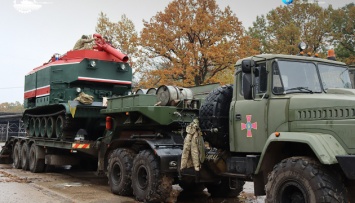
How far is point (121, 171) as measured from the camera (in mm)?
8906

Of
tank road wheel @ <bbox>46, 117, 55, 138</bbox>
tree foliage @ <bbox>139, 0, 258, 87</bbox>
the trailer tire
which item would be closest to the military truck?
the trailer tire

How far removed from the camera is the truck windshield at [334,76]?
6.28 m

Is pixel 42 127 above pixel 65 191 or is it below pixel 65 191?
above

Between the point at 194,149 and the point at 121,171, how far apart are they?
227 cm

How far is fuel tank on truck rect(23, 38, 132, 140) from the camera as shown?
11633 millimetres

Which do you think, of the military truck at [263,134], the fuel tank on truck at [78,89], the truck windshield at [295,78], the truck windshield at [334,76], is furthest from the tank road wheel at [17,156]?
the truck windshield at [334,76]

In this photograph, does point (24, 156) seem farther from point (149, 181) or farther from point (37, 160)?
point (149, 181)

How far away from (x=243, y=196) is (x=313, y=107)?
13.9 feet

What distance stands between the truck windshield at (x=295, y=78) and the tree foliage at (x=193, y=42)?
1517 cm

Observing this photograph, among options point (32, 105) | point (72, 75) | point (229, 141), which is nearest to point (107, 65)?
point (72, 75)

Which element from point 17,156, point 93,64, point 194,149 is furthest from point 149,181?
point 17,156

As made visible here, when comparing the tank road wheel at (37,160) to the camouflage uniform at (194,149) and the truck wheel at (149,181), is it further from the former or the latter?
the camouflage uniform at (194,149)

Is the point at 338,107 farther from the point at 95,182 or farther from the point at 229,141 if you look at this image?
the point at 95,182

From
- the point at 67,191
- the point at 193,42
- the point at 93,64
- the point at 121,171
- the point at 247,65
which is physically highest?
the point at 193,42
